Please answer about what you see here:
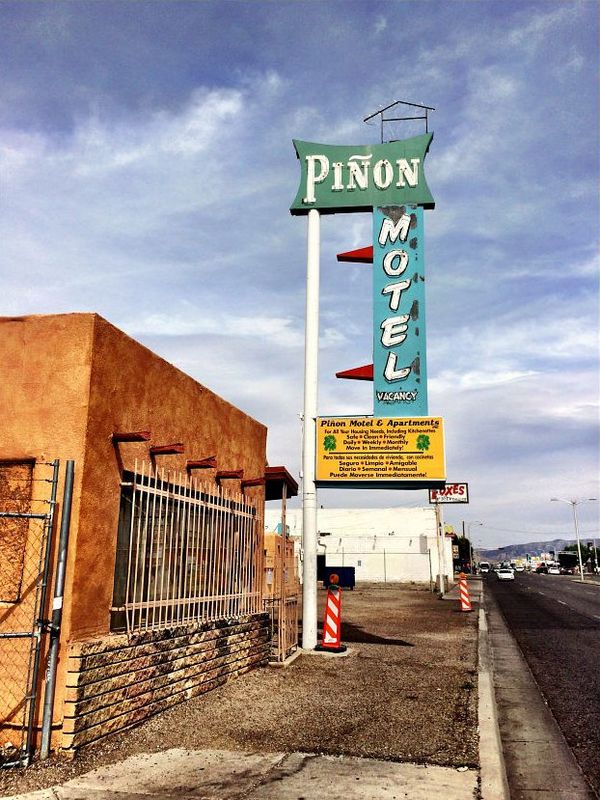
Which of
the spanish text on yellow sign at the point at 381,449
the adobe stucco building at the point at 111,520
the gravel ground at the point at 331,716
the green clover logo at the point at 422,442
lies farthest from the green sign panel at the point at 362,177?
the gravel ground at the point at 331,716

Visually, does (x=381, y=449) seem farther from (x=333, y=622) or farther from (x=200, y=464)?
(x=200, y=464)

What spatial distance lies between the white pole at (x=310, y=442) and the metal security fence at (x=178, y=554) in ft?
6.68

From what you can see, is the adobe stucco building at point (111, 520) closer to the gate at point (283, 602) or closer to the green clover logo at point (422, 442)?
the gate at point (283, 602)

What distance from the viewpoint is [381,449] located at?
13.1 metres

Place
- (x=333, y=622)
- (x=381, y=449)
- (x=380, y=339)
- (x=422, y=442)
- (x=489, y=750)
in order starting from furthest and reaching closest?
1. (x=380, y=339)
2. (x=381, y=449)
3. (x=422, y=442)
4. (x=333, y=622)
5. (x=489, y=750)

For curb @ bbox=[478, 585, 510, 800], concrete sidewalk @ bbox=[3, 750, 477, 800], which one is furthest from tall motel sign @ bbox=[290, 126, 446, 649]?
concrete sidewalk @ bbox=[3, 750, 477, 800]

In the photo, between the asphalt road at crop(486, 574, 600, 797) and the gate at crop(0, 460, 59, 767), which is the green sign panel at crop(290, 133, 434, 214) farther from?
the gate at crop(0, 460, 59, 767)

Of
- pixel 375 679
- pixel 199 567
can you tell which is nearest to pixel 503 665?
pixel 375 679

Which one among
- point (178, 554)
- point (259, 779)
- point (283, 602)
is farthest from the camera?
point (283, 602)

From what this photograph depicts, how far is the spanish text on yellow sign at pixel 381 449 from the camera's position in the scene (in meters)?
12.9

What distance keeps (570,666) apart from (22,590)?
1033 cm

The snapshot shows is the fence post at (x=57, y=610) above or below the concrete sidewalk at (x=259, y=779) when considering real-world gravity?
above

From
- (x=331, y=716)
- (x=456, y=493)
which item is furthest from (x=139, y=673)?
(x=456, y=493)

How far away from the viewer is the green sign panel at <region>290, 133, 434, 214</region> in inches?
566
